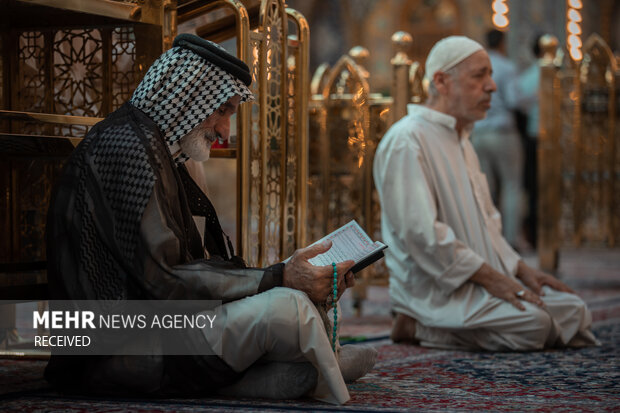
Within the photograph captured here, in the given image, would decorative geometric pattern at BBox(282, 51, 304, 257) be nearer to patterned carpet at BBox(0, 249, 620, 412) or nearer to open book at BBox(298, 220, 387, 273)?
patterned carpet at BBox(0, 249, 620, 412)

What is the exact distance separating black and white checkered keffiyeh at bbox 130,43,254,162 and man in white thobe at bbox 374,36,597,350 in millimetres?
1313

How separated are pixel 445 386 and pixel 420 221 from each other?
96 cm

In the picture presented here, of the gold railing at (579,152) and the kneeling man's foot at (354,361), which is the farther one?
the gold railing at (579,152)

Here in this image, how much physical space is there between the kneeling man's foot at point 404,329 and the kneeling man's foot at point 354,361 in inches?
39.6

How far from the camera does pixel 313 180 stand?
5.22 meters

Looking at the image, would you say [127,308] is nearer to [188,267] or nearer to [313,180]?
[188,267]

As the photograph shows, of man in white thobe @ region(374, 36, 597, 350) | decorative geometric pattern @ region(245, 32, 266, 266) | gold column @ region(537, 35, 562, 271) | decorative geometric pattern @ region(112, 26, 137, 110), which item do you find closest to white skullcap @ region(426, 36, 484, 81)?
man in white thobe @ region(374, 36, 597, 350)

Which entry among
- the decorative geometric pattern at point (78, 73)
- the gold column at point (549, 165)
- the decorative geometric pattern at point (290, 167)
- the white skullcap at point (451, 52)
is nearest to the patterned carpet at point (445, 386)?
the decorative geometric pattern at point (290, 167)

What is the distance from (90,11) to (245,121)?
0.63 meters

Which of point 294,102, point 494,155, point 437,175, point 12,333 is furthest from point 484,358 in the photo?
point 494,155

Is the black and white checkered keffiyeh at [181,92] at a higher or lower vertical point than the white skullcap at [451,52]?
lower

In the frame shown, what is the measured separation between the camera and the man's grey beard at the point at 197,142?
8.66 ft

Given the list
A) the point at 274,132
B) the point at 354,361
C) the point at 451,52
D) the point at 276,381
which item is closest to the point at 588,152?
the point at 451,52

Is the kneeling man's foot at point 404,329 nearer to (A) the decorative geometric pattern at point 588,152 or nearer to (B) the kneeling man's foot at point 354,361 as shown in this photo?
(B) the kneeling man's foot at point 354,361
